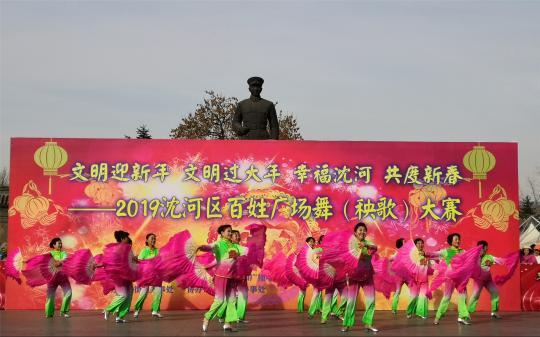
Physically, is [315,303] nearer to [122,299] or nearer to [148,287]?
[148,287]

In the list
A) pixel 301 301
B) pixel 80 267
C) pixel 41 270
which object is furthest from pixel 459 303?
pixel 41 270

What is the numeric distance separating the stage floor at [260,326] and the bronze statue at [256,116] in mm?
3601

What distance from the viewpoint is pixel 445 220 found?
591 inches

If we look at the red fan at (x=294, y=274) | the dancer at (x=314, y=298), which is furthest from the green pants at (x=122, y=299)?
the dancer at (x=314, y=298)

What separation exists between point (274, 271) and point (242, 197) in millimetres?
1540

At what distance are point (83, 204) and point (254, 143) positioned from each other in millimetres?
3415

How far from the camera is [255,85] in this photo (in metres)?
15.5

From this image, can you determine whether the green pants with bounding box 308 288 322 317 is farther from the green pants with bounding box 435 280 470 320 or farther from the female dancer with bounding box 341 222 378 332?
the female dancer with bounding box 341 222 378 332

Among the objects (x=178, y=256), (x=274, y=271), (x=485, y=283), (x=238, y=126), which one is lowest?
(x=485, y=283)

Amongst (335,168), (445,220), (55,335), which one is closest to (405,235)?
(445,220)

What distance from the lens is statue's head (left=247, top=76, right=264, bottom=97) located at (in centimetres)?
1542

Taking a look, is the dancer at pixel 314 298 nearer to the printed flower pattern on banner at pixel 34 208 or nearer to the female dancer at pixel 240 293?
the female dancer at pixel 240 293

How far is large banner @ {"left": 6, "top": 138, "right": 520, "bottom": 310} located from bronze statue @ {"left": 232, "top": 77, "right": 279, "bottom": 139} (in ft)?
2.01

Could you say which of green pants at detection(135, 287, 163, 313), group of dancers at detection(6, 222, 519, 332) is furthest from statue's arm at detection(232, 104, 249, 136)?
green pants at detection(135, 287, 163, 313)
